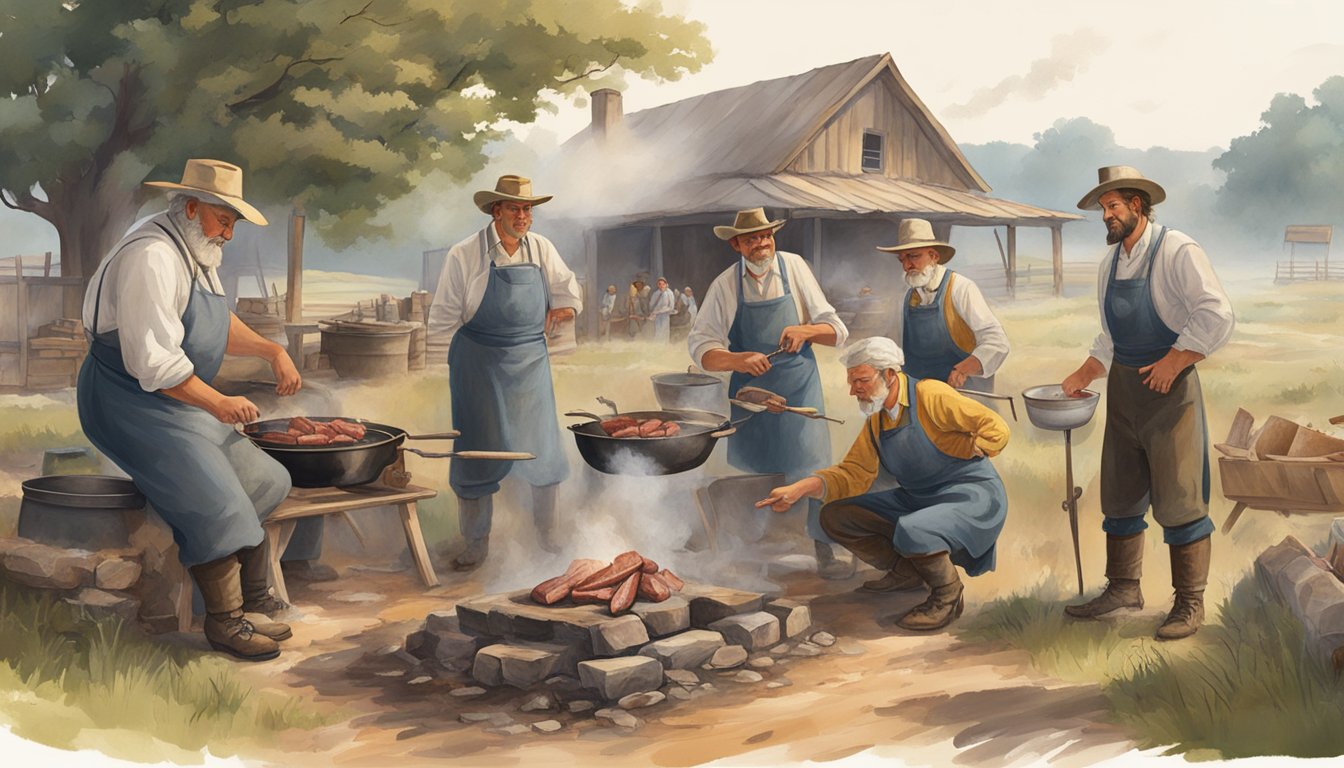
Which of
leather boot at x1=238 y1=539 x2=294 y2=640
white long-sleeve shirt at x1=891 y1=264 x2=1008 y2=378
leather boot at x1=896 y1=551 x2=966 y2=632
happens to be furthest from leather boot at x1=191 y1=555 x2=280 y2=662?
white long-sleeve shirt at x1=891 y1=264 x2=1008 y2=378

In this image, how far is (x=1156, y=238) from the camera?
5.17 m

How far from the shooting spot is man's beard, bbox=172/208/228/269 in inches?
199

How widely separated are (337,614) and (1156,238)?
417 cm

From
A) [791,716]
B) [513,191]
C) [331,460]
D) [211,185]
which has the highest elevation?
[513,191]

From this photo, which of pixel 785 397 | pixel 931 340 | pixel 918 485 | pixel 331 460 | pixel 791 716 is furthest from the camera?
pixel 785 397

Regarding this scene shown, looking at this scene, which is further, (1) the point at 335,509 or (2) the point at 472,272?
(2) the point at 472,272

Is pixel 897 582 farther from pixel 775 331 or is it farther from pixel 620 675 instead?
pixel 620 675

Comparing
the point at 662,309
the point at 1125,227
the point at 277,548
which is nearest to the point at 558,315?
the point at 277,548

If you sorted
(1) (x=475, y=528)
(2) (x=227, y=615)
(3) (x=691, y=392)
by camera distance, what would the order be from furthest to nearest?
(3) (x=691, y=392)
(1) (x=475, y=528)
(2) (x=227, y=615)

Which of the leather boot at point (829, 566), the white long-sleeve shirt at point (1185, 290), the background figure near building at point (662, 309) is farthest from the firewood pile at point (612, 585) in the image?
the background figure near building at point (662, 309)

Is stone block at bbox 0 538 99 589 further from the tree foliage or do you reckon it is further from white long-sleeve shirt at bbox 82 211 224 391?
the tree foliage

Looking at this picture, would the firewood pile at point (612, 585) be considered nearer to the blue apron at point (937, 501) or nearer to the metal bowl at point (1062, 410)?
the blue apron at point (937, 501)

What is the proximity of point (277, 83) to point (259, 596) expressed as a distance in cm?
585

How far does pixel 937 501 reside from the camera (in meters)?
5.63
